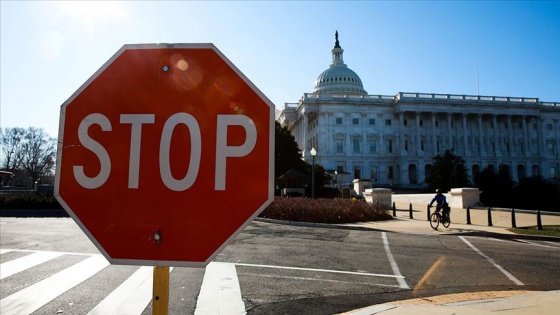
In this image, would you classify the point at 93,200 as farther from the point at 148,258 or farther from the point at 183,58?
the point at 183,58

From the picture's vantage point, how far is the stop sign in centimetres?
191

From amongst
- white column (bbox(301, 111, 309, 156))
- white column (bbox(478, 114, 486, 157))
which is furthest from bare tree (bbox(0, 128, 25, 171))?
white column (bbox(478, 114, 486, 157))

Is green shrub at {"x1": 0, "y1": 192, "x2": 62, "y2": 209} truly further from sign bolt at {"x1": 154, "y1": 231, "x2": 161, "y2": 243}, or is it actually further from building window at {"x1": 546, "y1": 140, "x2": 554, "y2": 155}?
building window at {"x1": 546, "y1": 140, "x2": 554, "y2": 155}

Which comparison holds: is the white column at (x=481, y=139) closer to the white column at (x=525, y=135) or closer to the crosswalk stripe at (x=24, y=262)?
the white column at (x=525, y=135)

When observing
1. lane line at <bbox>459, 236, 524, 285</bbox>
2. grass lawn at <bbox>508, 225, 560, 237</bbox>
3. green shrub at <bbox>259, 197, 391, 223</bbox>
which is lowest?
lane line at <bbox>459, 236, 524, 285</bbox>

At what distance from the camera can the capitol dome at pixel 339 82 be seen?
103 m

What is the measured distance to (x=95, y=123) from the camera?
2.00m

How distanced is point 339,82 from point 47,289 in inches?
4060

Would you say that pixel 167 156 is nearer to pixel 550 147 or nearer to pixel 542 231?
pixel 542 231

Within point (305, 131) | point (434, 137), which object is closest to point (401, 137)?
point (434, 137)

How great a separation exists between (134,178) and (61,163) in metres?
0.37

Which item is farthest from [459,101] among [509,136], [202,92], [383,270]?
[202,92]

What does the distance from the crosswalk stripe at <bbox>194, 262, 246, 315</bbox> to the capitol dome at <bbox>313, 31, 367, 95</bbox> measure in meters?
97.3

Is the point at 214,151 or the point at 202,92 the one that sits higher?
the point at 202,92
